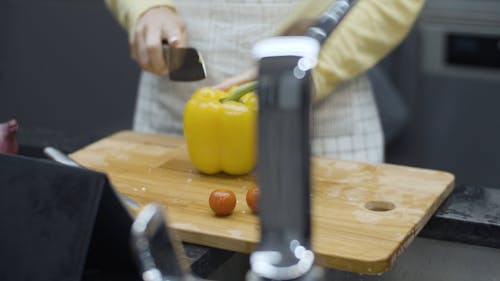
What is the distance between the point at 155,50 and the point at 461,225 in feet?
2.11

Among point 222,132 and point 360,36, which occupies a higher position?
point 360,36

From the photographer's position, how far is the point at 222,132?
1.60 metres

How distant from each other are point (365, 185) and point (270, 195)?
89 cm

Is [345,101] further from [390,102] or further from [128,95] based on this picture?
[128,95]

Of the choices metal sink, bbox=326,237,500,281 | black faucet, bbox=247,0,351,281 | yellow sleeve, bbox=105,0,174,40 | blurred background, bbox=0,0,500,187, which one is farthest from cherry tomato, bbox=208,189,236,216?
blurred background, bbox=0,0,500,187

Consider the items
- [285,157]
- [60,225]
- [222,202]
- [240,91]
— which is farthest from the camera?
[240,91]

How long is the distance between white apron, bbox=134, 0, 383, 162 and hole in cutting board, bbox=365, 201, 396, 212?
41cm

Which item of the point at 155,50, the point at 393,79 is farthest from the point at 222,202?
the point at 393,79

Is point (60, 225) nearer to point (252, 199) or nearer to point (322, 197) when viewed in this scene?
point (252, 199)

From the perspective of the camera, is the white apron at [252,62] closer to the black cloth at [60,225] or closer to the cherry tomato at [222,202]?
the cherry tomato at [222,202]

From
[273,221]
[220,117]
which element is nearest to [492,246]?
[220,117]

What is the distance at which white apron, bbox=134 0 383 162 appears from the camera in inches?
73.1

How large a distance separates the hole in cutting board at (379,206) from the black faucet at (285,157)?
763 millimetres

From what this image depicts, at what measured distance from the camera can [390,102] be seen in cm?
292
